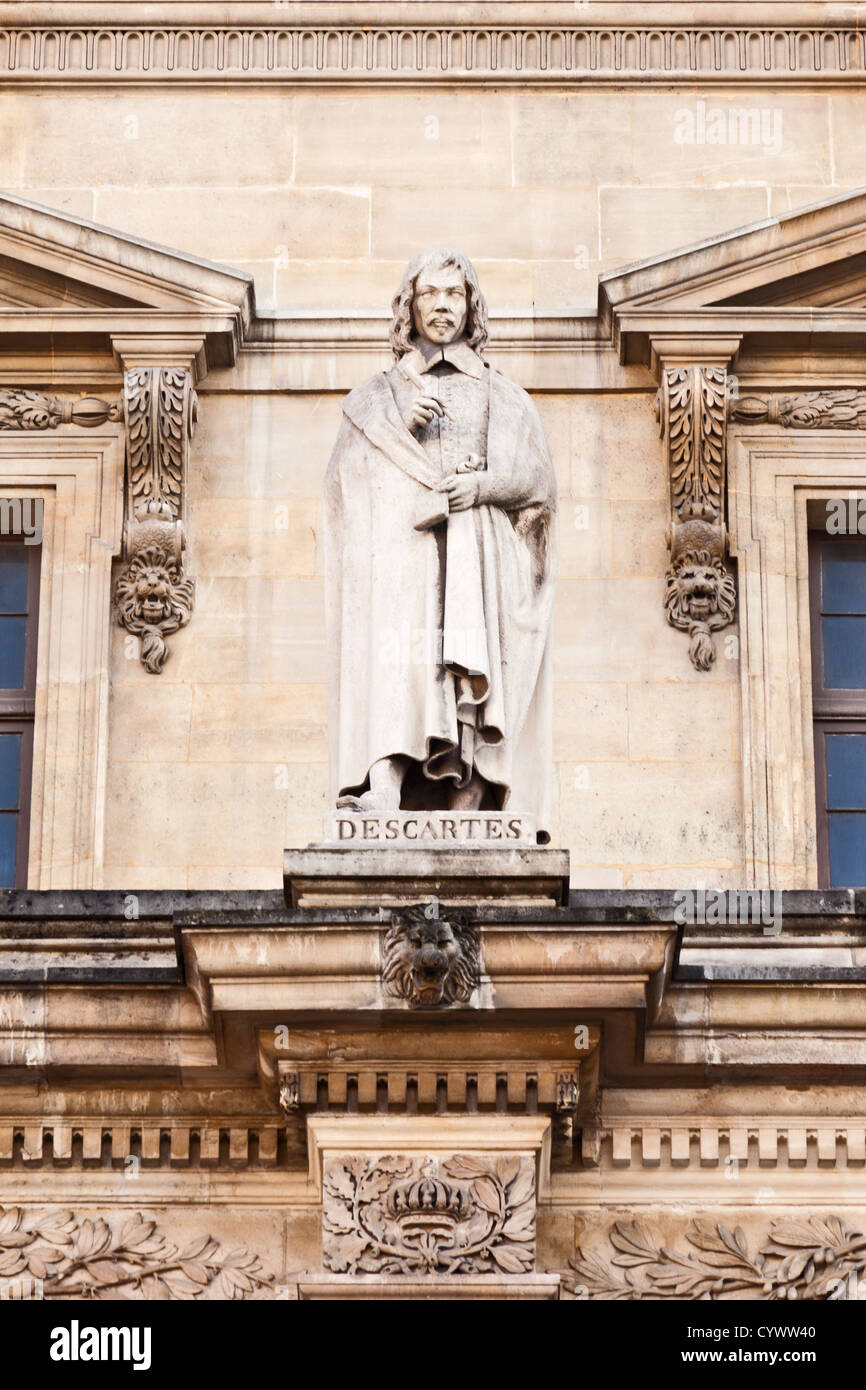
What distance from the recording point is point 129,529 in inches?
707

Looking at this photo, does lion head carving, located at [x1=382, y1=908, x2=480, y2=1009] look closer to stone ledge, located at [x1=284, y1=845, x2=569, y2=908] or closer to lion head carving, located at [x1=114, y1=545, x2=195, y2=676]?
stone ledge, located at [x1=284, y1=845, x2=569, y2=908]

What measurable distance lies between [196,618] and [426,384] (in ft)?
8.29

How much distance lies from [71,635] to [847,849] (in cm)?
364

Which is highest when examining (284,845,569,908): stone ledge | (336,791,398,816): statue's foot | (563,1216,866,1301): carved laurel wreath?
(336,791,398,816): statue's foot

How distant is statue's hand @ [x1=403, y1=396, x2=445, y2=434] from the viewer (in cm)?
1561

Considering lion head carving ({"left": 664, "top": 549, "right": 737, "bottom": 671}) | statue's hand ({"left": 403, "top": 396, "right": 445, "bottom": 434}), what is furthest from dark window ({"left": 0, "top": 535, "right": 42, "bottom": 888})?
statue's hand ({"left": 403, "top": 396, "right": 445, "bottom": 434})

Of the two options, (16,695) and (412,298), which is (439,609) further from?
(16,695)

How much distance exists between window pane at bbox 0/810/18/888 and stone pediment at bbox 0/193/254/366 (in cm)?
231

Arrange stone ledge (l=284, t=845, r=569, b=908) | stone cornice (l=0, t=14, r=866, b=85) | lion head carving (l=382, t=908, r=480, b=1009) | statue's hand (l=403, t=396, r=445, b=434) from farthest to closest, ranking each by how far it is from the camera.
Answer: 1. stone cornice (l=0, t=14, r=866, b=85)
2. statue's hand (l=403, t=396, r=445, b=434)
3. stone ledge (l=284, t=845, r=569, b=908)
4. lion head carving (l=382, t=908, r=480, b=1009)

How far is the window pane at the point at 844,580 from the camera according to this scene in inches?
720

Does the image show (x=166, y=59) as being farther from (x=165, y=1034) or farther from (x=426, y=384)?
(x=165, y=1034)

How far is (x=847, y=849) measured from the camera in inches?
698

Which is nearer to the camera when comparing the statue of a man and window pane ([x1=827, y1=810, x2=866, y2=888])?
the statue of a man

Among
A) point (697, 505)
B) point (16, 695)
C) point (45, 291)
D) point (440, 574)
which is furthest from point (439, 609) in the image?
point (45, 291)
